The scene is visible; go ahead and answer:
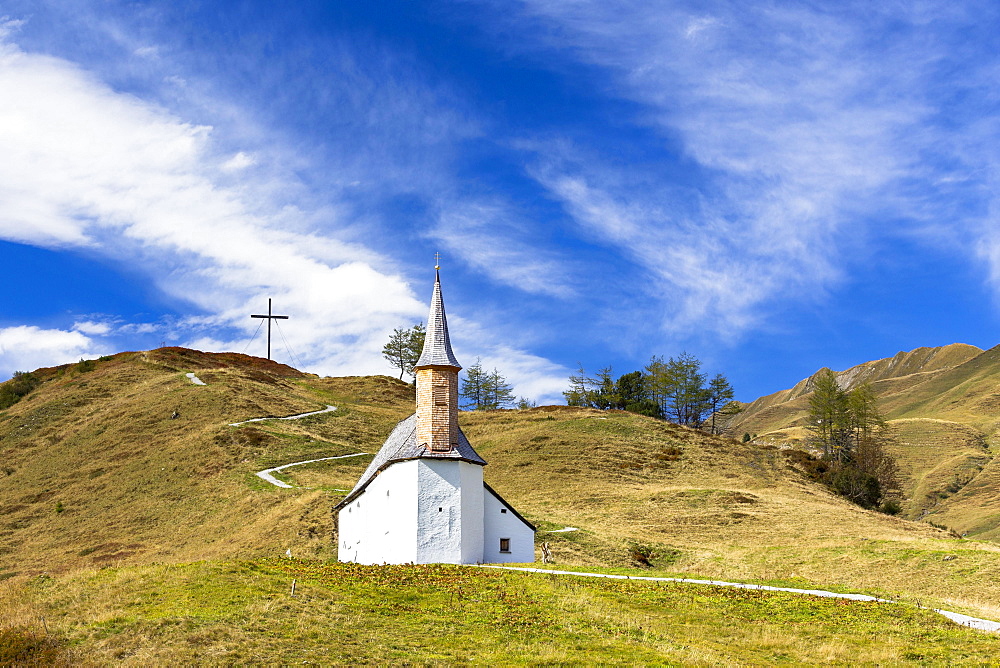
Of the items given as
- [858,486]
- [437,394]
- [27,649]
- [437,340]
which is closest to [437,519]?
[437,394]

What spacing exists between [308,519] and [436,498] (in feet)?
51.4

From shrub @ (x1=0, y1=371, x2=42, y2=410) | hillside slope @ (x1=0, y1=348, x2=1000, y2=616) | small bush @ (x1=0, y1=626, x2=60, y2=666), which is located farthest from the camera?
shrub @ (x1=0, y1=371, x2=42, y2=410)

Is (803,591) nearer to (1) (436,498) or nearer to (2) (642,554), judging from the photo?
(1) (436,498)

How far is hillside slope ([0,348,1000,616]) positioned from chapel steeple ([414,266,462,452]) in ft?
38.4

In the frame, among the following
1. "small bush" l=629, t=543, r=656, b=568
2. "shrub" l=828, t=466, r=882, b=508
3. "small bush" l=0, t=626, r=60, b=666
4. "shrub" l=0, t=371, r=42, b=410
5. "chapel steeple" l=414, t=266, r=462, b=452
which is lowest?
"small bush" l=629, t=543, r=656, b=568

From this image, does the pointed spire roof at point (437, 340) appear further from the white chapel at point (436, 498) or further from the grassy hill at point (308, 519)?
the grassy hill at point (308, 519)

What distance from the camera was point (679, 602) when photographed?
75.8ft

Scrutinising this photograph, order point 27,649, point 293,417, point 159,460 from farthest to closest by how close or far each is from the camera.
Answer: point 293,417 → point 159,460 → point 27,649

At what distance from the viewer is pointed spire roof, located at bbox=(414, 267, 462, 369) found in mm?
33469

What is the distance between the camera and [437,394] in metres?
33.0

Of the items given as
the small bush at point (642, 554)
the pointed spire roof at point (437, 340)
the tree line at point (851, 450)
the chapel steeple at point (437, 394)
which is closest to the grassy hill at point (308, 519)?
the small bush at point (642, 554)

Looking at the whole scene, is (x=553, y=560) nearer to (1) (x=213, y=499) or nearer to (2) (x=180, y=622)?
(2) (x=180, y=622)

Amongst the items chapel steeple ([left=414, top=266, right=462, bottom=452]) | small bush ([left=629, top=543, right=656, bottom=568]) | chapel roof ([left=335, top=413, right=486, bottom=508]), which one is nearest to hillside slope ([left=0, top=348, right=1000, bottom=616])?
small bush ([left=629, top=543, right=656, bottom=568])

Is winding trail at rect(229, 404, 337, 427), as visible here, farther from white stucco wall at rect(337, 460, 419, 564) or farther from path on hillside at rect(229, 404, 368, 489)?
white stucco wall at rect(337, 460, 419, 564)
